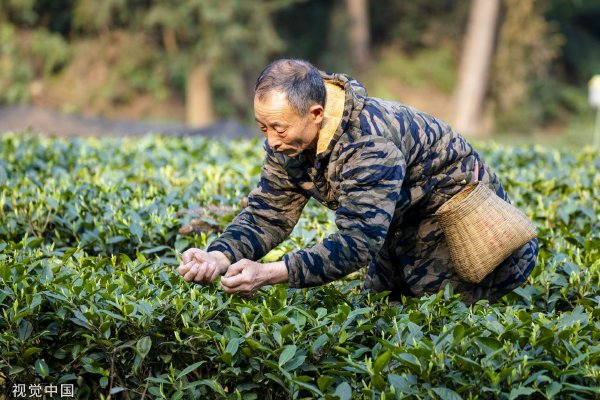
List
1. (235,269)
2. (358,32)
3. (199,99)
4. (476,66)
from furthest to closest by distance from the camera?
(358,32)
(476,66)
(199,99)
(235,269)

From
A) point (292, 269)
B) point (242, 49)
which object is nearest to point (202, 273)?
point (292, 269)

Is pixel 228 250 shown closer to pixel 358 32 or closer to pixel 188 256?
pixel 188 256

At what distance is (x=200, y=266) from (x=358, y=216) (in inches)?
24.2

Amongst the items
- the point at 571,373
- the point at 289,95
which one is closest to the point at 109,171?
the point at 289,95

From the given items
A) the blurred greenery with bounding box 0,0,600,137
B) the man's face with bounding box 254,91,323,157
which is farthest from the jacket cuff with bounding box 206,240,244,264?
the blurred greenery with bounding box 0,0,600,137

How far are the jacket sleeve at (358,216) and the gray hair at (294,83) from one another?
9.1 inches

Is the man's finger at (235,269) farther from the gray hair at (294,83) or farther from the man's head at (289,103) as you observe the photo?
the gray hair at (294,83)

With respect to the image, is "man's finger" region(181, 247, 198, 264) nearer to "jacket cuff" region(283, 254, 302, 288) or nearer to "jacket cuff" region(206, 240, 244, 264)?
"jacket cuff" region(206, 240, 244, 264)

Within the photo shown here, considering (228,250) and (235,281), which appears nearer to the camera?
(235,281)

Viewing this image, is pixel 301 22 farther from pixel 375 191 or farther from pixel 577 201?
pixel 375 191

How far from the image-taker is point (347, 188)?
3.26 meters

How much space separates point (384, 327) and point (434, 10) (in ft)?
90.4

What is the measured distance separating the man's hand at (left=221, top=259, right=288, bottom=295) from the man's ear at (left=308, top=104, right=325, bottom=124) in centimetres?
54

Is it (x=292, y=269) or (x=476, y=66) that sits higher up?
(x=292, y=269)
